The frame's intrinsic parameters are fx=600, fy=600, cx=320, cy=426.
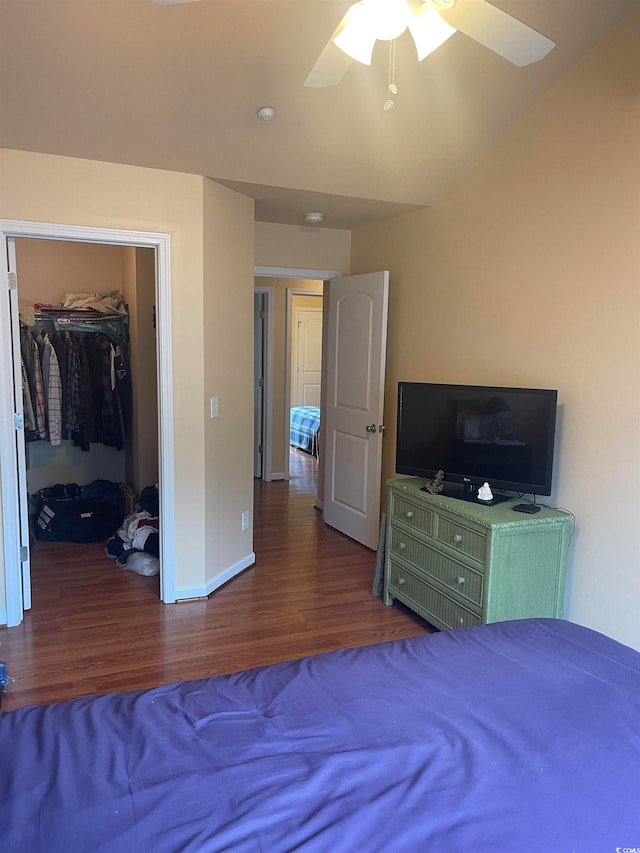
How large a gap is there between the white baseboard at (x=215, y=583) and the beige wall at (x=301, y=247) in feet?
7.44

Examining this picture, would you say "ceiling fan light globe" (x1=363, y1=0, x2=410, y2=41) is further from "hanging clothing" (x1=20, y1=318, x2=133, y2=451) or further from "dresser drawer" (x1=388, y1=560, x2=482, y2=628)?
"hanging clothing" (x1=20, y1=318, x2=133, y2=451)

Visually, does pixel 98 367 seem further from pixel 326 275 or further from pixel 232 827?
pixel 232 827

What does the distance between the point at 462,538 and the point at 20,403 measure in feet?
7.88

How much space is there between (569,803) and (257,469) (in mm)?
5986

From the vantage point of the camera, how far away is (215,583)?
3742 millimetres

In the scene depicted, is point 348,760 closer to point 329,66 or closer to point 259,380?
point 329,66

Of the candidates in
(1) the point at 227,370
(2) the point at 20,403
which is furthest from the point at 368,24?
(2) the point at 20,403

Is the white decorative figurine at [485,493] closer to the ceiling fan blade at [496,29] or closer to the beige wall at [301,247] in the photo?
the ceiling fan blade at [496,29]

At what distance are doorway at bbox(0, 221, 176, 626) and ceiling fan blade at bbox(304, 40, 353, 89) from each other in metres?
1.53

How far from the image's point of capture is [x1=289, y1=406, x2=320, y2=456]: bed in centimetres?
846

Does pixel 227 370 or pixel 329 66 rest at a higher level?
pixel 329 66

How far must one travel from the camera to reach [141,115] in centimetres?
283

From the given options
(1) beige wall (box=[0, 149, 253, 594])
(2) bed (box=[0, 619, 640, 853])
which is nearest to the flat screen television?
(1) beige wall (box=[0, 149, 253, 594])

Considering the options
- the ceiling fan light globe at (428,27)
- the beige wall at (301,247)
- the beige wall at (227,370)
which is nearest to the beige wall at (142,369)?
the beige wall at (301,247)
